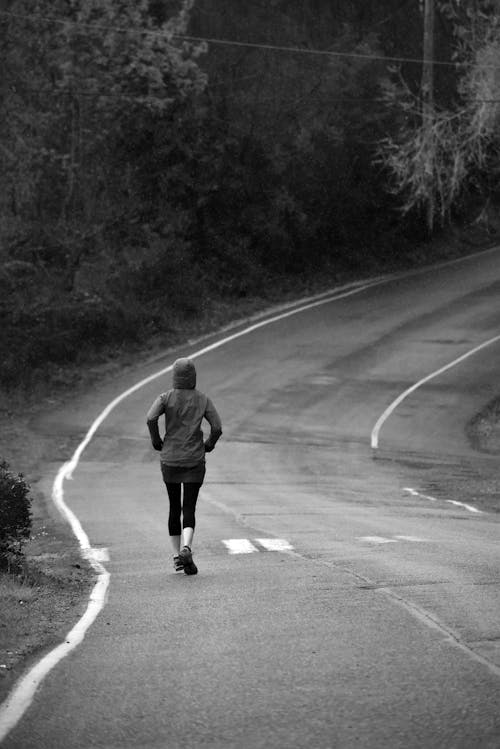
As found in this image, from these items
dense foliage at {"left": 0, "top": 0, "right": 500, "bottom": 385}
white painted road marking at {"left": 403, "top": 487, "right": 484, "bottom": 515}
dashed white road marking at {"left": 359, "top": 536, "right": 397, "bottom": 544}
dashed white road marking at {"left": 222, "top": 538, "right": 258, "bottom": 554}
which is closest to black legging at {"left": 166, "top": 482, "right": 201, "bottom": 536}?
dashed white road marking at {"left": 222, "top": 538, "right": 258, "bottom": 554}

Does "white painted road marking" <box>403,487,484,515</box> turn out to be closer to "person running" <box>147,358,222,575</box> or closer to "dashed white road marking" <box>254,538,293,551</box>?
"dashed white road marking" <box>254,538,293,551</box>

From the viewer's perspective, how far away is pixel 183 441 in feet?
38.3

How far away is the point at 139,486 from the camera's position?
75.3 feet

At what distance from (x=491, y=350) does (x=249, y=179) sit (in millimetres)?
16245

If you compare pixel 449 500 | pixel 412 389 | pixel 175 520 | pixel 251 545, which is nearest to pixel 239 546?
pixel 251 545

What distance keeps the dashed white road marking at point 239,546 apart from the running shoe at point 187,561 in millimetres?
1868

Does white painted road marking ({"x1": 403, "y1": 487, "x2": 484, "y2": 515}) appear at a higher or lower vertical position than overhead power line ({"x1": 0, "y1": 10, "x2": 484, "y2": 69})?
lower

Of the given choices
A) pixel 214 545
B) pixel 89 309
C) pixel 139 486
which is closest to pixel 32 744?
pixel 214 545

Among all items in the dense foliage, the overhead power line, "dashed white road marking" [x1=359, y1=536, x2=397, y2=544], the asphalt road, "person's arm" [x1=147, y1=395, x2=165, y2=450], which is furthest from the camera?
the overhead power line

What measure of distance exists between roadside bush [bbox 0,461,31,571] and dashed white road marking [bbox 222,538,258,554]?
2447mm

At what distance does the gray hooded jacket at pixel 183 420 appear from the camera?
1166 centimetres

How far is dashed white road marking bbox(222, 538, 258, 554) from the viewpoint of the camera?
1325 cm

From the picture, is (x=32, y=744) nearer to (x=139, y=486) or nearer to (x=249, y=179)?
(x=139, y=486)

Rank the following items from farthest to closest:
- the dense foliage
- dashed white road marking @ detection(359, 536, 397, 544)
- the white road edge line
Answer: the dense foliage < the white road edge line < dashed white road marking @ detection(359, 536, 397, 544)
